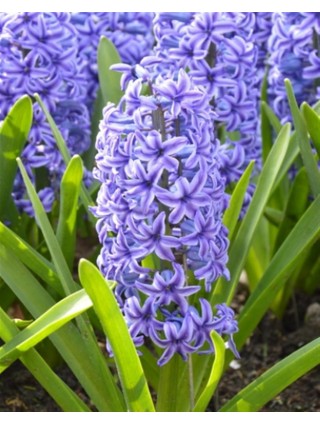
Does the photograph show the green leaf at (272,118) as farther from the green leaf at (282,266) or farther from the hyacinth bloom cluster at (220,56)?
the green leaf at (282,266)

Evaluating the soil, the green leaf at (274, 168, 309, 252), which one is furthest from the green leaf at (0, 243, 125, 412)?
the green leaf at (274, 168, 309, 252)

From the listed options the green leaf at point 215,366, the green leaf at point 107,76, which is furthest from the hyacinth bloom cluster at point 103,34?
the green leaf at point 215,366

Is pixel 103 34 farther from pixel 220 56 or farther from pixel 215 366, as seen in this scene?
pixel 215 366

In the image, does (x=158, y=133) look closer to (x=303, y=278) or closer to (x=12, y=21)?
(x=12, y=21)

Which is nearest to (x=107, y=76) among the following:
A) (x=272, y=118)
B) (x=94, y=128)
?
(x=94, y=128)

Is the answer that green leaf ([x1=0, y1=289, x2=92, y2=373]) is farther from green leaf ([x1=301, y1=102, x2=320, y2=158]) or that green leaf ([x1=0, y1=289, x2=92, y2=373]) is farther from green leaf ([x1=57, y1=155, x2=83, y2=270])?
green leaf ([x1=301, y1=102, x2=320, y2=158])
